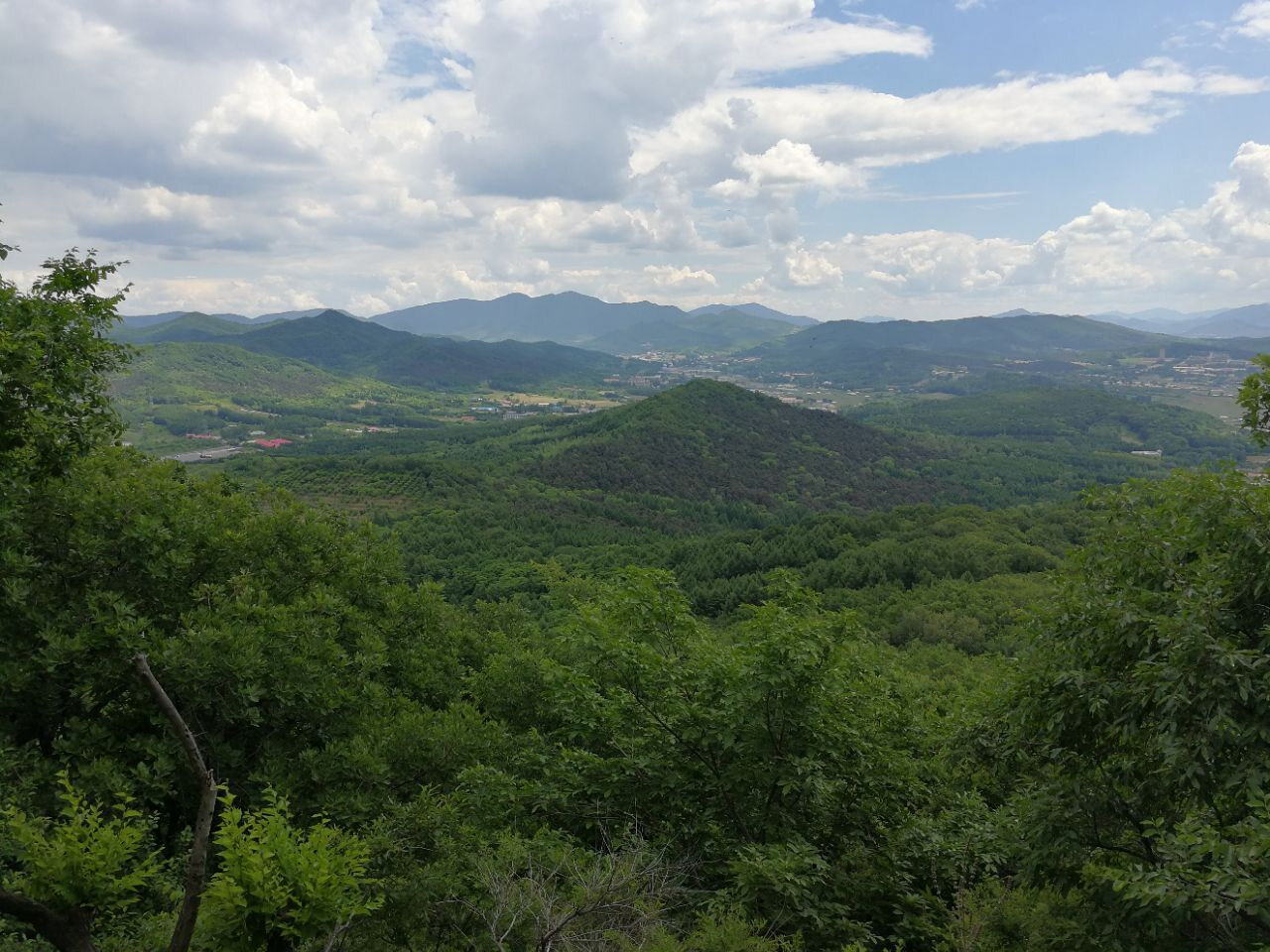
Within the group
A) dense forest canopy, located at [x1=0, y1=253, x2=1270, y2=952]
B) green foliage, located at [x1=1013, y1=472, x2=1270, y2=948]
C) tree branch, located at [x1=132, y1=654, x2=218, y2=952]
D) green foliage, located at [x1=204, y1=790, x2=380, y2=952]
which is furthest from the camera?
dense forest canopy, located at [x1=0, y1=253, x2=1270, y2=952]

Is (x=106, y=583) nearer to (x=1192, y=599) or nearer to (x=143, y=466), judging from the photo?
(x=143, y=466)

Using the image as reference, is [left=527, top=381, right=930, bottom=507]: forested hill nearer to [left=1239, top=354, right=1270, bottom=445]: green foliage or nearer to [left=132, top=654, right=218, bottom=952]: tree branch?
[left=1239, top=354, right=1270, bottom=445]: green foliage

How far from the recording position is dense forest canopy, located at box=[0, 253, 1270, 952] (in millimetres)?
6375

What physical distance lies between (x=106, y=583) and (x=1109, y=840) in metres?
16.1

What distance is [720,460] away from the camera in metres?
174

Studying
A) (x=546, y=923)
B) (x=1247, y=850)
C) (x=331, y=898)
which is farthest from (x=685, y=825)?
(x=1247, y=850)

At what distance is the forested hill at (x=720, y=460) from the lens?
154 m

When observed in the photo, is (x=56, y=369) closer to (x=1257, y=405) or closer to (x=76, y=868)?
(x=76, y=868)

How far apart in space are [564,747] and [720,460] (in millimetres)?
163415

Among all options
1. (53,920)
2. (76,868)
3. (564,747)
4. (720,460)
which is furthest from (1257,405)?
(720,460)

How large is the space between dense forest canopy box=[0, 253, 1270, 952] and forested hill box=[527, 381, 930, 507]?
424ft

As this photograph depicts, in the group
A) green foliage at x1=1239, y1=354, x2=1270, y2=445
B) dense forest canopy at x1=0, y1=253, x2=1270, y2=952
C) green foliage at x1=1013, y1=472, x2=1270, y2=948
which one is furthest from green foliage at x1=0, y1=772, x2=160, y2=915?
green foliage at x1=1239, y1=354, x2=1270, y2=445

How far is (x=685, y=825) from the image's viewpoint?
10609mm

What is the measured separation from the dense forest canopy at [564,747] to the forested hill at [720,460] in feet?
424
